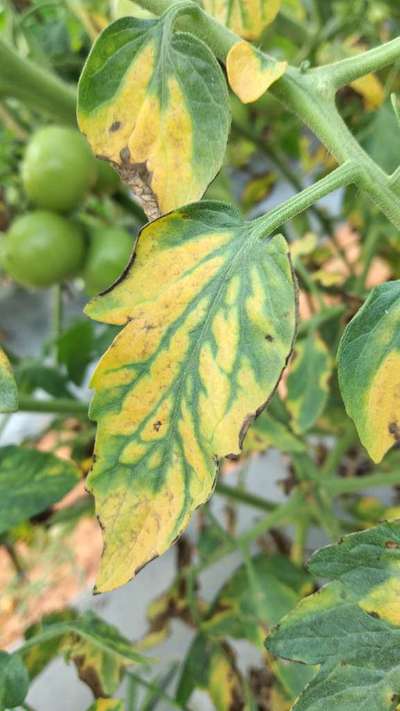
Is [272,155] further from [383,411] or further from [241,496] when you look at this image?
[383,411]

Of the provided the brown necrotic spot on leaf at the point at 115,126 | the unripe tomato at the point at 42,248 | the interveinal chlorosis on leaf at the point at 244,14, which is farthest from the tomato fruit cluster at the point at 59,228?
the brown necrotic spot on leaf at the point at 115,126

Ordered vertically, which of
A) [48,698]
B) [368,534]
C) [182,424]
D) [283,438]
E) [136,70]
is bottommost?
[48,698]

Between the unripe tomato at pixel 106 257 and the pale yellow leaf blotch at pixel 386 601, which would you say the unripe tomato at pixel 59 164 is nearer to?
the unripe tomato at pixel 106 257

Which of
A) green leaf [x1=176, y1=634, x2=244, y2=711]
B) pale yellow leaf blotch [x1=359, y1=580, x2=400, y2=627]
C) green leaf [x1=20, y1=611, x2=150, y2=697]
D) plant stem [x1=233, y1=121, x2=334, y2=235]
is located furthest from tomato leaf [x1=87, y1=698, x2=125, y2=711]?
plant stem [x1=233, y1=121, x2=334, y2=235]

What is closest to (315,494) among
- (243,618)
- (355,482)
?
(355,482)

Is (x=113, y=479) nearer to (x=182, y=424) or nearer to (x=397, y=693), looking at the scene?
(x=182, y=424)

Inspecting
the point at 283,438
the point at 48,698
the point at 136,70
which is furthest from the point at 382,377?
the point at 48,698
